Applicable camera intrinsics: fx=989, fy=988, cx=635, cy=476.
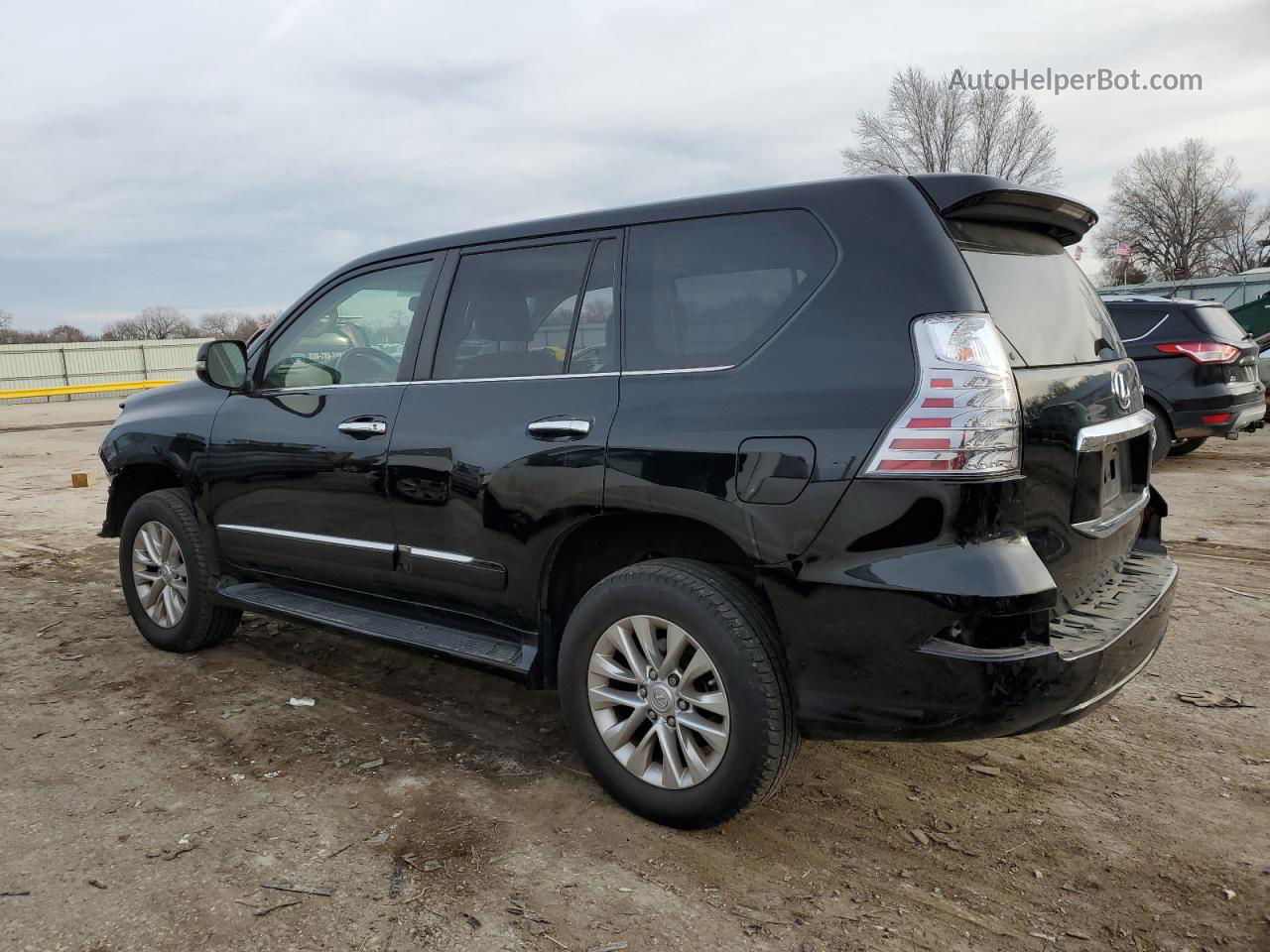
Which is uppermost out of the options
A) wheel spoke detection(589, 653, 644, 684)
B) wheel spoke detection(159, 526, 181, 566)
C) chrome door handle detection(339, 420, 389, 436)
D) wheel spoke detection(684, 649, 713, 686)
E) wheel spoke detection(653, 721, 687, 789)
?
chrome door handle detection(339, 420, 389, 436)

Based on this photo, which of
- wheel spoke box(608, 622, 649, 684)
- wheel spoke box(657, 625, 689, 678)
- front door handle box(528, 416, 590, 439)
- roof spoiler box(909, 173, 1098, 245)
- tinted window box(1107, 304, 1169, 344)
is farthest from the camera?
tinted window box(1107, 304, 1169, 344)

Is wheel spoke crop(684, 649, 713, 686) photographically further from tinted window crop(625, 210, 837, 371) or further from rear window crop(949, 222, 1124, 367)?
rear window crop(949, 222, 1124, 367)

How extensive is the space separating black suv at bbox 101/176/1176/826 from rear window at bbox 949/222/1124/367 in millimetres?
13

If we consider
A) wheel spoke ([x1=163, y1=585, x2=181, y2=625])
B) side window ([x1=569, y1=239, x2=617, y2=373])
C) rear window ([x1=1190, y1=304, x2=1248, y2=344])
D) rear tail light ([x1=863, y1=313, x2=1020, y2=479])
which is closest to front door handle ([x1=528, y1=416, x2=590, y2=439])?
side window ([x1=569, y1=239, x2=617, y2=373])

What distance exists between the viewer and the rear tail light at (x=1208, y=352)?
8922 millimetres

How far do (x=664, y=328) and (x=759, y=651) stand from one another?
1.02 m

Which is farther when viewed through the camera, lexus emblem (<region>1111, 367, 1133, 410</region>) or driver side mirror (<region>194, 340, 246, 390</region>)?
driver side mirror (<region>194, 340, 246, 390</region>)

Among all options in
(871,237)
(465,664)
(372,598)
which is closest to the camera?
(871,237)

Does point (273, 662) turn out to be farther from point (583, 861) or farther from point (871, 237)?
point (871, 237)

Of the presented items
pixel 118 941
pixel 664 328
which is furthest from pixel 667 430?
pixel 118 941

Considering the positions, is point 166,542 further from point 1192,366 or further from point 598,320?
point 1192,366

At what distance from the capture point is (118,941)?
2418 mm

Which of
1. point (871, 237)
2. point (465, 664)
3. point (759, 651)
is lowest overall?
point (465, 664)

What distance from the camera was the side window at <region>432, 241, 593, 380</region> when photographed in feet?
10.9
